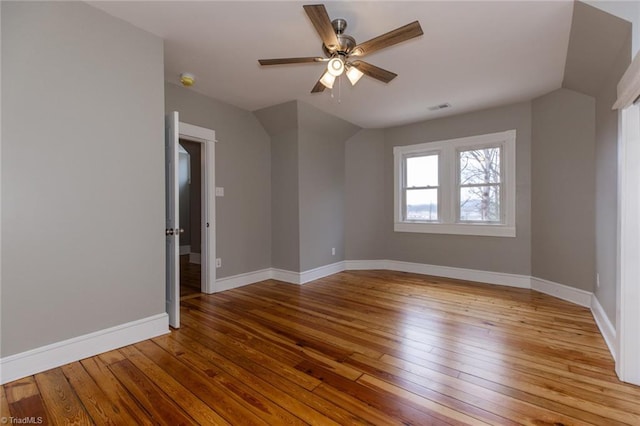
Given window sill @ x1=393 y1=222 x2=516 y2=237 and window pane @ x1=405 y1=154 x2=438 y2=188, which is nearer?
window sill @ x1=393 y1=222 x2=516 y2=237

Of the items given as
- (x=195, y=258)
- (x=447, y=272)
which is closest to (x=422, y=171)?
(x=447, y=272)

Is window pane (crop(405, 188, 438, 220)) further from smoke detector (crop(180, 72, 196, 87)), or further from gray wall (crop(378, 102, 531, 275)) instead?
smoke detector (crop(180, 72, 196, 87))

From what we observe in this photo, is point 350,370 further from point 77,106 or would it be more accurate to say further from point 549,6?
point 549,6

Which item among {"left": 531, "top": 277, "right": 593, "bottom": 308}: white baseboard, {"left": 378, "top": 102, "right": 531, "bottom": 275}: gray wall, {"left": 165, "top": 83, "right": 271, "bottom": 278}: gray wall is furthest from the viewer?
{"left": 378, "top": 102, "right": 531, "bottom": 275}: gray wall

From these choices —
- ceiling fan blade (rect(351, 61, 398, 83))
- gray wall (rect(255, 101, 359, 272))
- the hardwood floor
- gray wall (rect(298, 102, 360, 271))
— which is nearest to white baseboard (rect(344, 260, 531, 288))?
gray wall (rect(298, 102, 360, 271))

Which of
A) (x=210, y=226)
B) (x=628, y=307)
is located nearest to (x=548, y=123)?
(x=628, y=307)

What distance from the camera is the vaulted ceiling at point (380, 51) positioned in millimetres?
2189

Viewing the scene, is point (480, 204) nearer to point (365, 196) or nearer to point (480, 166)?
point (480, 166)

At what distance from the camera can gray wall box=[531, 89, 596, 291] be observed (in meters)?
3.38

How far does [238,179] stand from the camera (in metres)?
4.29

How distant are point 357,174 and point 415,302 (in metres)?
2.66

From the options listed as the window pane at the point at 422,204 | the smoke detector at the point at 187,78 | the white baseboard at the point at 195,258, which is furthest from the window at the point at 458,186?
the white baseboard at the point at 195,258

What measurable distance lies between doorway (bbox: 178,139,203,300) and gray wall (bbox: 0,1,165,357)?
147cm

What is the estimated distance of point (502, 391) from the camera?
183 centimetres
